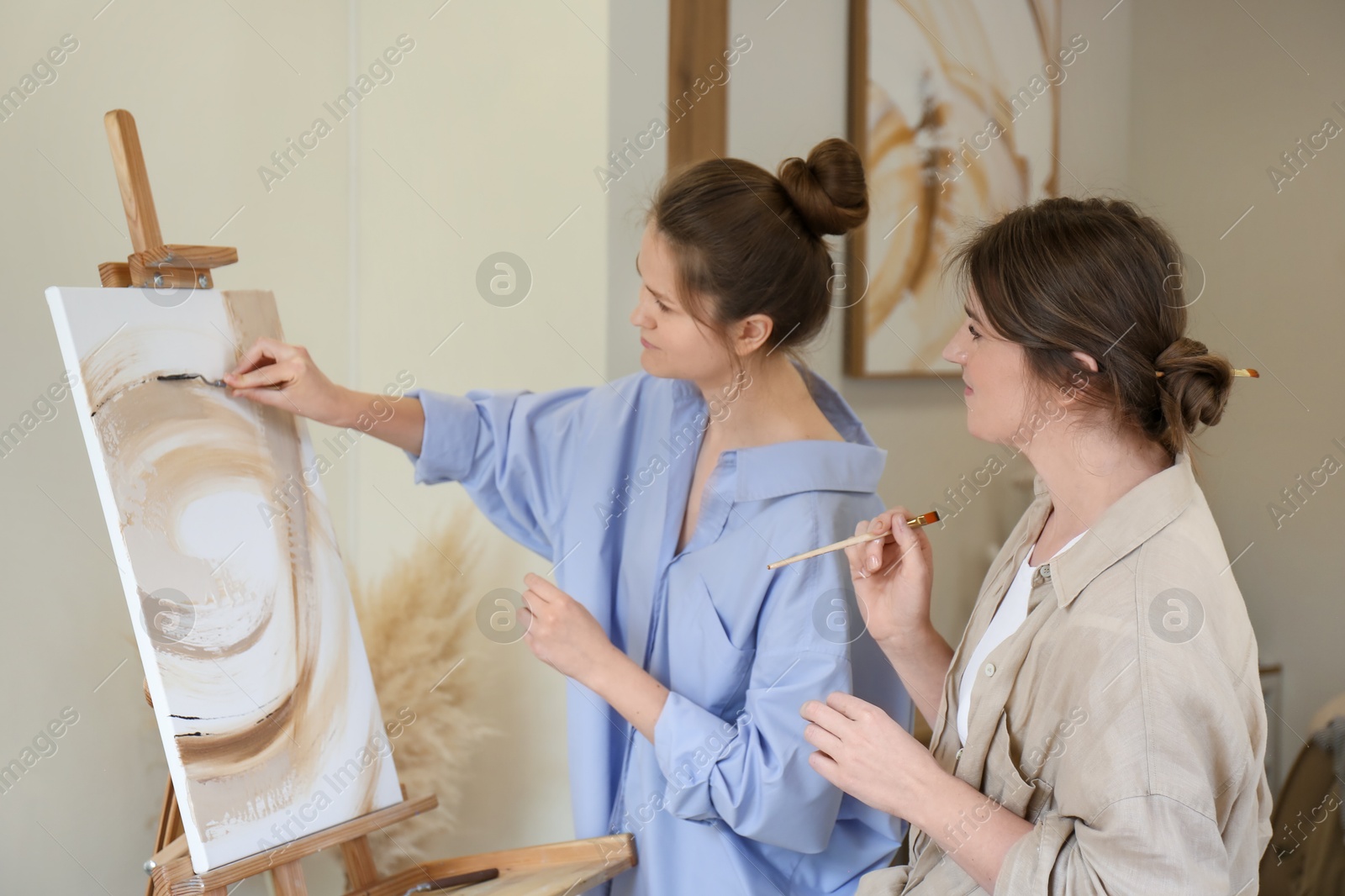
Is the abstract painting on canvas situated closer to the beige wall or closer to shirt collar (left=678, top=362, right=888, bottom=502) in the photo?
shirt collar (left=678, top=362, right=888, bottom=502)

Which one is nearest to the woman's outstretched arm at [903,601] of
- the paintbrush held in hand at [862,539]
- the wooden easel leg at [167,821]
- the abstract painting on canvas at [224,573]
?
the paintbrush held in hand at [862,539]

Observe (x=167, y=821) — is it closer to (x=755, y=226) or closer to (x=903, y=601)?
(x=903, y=601)

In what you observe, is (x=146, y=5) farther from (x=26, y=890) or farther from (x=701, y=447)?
(x=26, y=890)

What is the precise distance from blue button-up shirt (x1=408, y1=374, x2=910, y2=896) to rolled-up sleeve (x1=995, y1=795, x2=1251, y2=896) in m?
0.39

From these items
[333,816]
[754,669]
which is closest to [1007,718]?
[754,669]

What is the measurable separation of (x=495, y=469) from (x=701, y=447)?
0.93 feet

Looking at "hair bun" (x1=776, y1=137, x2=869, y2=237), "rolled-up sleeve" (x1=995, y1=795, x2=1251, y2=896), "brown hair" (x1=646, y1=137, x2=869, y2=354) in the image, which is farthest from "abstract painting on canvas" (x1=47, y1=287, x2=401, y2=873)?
"rolled-up sleeve" (x1=995, y1=795, x2=1251, y2=896)

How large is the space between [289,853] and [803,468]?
699 millimetres

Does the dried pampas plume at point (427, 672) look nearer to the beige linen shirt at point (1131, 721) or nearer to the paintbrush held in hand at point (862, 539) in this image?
the paintbrush held in hand at point (862, 539)

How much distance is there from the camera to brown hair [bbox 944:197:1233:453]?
92 centimetres

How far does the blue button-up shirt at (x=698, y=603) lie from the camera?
1185 mm

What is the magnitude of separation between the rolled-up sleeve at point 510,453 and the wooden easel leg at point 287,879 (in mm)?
504

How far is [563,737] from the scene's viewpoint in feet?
6.06

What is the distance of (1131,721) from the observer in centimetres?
80
